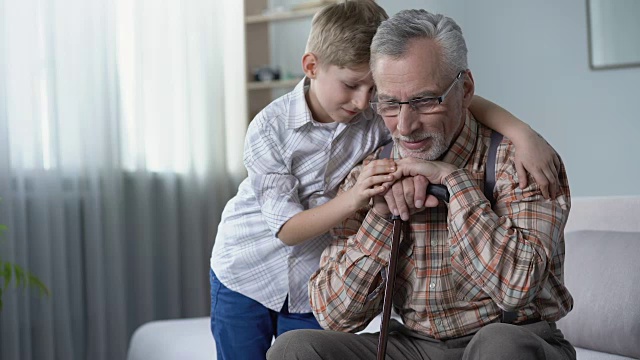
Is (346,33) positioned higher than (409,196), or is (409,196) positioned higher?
(346,33)

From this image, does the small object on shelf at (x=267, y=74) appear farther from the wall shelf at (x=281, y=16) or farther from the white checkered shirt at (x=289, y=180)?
the white checkered shirt at (x=289, y=180)

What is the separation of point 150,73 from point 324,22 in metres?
2.48

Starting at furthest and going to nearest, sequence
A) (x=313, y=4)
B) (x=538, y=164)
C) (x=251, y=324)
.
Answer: (x=313, y=4), (x=251, y=324), (x=538, y=164)

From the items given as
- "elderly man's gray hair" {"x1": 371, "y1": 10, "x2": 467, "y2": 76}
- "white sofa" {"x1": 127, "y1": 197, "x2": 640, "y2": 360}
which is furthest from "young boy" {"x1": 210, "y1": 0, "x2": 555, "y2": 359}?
"white sofa" {"x1": 127, "y1": 197, "x2": 640, "y2": 360}

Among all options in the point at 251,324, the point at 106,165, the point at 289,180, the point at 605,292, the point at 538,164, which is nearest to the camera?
the point at 538,164

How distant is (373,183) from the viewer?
1.73 meters

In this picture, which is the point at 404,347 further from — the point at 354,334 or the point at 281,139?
the point at 281,139

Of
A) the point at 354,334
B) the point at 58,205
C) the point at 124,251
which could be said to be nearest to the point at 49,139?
the point at 58,205

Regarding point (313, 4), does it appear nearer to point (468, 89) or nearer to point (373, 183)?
point (468, 89)

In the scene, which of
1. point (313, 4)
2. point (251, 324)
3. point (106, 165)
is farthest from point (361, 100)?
point (313, 4)

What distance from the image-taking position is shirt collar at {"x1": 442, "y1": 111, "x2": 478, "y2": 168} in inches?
71.5

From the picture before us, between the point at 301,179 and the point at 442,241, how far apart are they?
1.26 feet

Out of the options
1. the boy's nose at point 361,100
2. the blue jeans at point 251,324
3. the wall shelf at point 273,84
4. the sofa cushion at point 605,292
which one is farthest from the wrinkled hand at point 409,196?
the wall shelf at point 273,84

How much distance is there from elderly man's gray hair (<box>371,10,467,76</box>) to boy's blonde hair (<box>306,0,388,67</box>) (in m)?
0.09
